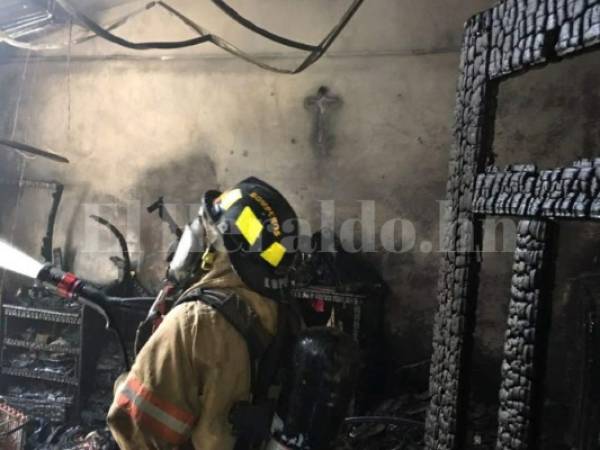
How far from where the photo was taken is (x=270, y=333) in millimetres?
2537

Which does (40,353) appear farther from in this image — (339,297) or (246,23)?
(246,23)

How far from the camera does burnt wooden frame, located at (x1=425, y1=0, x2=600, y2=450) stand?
0.86 meters

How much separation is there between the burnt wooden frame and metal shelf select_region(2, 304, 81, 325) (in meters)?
4.90

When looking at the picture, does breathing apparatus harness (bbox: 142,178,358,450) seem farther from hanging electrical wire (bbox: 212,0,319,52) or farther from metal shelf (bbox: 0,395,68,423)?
metal shelf (bbox: 0,395,68,423)

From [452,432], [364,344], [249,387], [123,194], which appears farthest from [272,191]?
[123,194]

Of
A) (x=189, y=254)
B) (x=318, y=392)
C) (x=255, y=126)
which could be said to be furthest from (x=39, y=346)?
(x=318, y=392)

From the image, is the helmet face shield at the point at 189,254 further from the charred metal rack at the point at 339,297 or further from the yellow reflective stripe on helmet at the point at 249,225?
the charred metal rack at the point at 339,297

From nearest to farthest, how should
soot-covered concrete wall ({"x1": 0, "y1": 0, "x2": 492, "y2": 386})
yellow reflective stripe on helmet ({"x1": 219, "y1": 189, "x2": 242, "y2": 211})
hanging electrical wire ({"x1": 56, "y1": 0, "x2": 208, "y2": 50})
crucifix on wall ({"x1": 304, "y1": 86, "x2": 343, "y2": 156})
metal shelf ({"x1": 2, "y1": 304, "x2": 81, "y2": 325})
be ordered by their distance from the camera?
yellow reflective stripe on helmet ({"x1": 219, "y1": 189, "x2": 242, "y2": 211}) < hanging electrical wire ({"x1": 56, "y1": 0, "x2": 208, "y2": 50}) < soot-covered concrete wall ({"x1": 0, "y1": 0, "x2": 492, "y2": 386}) < crucifix on wall ({"x1": 304, "y1": 86, "x2": 343, "y2": 156}) < metal shelf ({"x1": 2, "y1": 304, "x2": 81, "y2": 325})

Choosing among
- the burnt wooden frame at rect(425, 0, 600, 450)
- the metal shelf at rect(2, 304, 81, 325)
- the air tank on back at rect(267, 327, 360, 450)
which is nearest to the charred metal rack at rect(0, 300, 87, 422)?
the metal shelf at rect(2, 304, 81, 325)

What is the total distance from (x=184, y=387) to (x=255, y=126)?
360 cm

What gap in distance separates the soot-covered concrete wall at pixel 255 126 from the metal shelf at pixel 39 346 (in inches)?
39.4

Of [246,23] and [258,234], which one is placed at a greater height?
[246,23]

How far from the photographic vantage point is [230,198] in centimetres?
255

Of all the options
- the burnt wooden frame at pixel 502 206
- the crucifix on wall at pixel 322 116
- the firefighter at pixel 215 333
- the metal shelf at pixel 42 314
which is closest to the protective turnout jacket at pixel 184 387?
the firefighter at pixel 215 333
